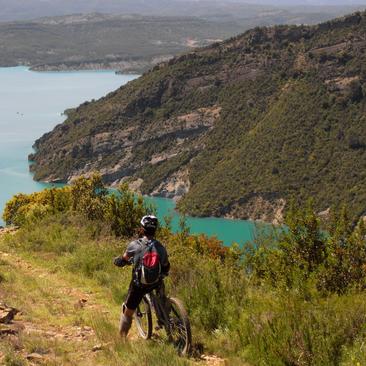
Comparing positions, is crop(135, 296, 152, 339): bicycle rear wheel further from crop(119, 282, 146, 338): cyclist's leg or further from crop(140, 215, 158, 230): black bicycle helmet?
crop(140, 215, 158, 230): black bicycle helmet

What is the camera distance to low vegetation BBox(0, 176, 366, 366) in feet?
27.4

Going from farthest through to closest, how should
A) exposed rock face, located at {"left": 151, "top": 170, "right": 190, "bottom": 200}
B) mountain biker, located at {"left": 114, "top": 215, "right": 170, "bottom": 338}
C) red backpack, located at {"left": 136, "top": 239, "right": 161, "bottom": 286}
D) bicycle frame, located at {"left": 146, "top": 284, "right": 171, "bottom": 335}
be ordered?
exposed rock face, located at {"left": 151, "top": 170, "right": 190, "bottom": 200}
mountain biker, located at {"left": 114, "top": 215, "right": 170, "bottom": 338}
bicycle frame, located at {"left": 146, "top": 284, "right": 171, "bottom": 335}
red backpack, located at {"left": 136, "top": 239, "right": 161, "bottom": 286}

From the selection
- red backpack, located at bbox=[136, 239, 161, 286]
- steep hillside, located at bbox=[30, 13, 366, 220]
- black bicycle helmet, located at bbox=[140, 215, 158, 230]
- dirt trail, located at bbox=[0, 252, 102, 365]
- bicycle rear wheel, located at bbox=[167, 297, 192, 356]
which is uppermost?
black bicycle helmet, located at bbox=[140, 215, 158, 230]

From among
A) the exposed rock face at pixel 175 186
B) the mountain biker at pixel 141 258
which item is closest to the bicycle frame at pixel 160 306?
the mountain biker at pixel 141 258

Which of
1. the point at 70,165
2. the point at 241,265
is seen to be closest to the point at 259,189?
the point at 70,165

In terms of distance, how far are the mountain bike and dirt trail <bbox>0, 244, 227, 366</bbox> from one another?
0.36 metres

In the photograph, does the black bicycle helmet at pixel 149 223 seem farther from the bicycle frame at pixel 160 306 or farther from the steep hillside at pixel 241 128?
the steep hillside at pixel 241 128

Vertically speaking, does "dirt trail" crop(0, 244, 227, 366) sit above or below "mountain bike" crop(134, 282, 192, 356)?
below

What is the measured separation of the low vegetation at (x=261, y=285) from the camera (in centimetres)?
835

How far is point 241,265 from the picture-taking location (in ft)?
51.0

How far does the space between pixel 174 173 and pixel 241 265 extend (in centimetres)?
14045

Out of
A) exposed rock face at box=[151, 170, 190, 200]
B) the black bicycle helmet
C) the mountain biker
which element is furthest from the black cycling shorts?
exposed rock face at box=[151, 170, 190, 200]

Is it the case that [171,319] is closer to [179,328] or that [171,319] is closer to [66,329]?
[179,328]

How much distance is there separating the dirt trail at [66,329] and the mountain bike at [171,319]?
1.17ft
